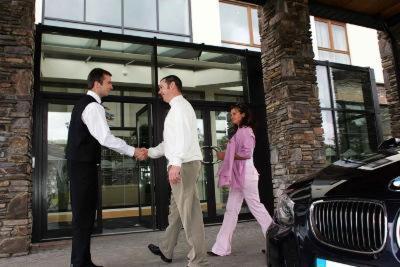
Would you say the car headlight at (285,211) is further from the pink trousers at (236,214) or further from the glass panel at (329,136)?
the glass panel at (329,136)

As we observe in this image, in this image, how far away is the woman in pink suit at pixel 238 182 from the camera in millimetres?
4113

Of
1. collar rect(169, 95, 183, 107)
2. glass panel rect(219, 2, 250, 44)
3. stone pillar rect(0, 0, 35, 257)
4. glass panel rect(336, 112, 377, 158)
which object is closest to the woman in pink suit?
collar rect(169, 95, 183, 107)

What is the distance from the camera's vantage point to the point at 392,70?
28.4 feet

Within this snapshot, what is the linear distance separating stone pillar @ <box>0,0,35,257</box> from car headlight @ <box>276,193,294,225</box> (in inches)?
135

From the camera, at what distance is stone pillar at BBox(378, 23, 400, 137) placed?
28.0 ft

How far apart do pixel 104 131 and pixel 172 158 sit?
0.72 m

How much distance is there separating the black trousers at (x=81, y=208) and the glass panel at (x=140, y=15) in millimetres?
8024

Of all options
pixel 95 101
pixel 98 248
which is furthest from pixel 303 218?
pixel 98 248

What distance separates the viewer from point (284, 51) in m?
6.35

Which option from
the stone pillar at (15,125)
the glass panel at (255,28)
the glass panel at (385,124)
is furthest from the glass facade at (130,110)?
the glass panel at (255,28)

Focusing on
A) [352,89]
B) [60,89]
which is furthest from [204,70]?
[352,89]

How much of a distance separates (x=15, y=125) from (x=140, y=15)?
7.01 m

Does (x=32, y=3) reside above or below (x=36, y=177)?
above

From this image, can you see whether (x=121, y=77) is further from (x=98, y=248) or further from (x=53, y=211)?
(x=98, y=248)
